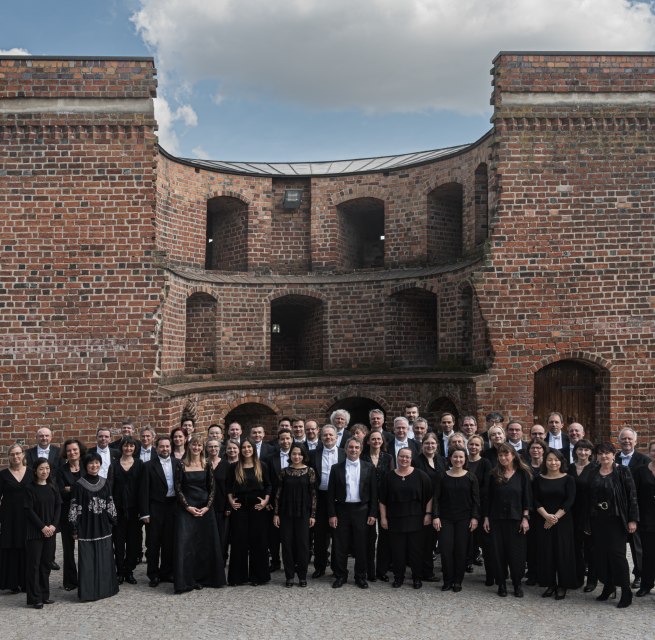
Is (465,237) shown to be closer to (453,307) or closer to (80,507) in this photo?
(453,307)

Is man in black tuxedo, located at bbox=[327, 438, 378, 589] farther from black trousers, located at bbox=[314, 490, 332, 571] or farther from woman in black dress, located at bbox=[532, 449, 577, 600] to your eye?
woman in black dress, located at bbox=[532, 449, 577, 600]

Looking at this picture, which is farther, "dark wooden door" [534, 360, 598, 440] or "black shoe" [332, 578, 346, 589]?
"dark wooden door" [534, 360, 598, 440]

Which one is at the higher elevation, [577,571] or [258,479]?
[258,479]

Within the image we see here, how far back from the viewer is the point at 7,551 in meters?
6.90

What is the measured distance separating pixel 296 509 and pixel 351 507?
587 millimetres

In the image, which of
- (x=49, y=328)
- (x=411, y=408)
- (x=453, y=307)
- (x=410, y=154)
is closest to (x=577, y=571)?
(x=411, y=408)

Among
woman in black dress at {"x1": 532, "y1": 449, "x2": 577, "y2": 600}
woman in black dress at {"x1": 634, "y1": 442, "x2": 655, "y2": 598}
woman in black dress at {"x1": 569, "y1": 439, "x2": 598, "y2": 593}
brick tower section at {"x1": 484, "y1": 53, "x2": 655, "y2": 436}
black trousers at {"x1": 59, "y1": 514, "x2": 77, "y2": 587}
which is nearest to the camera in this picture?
woman in black dress at {"x1": 634, "y1": 442, "x2": 655, "y2": 598}

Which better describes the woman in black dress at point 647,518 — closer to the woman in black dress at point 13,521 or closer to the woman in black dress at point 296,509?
the woman in black dress at point 296,509

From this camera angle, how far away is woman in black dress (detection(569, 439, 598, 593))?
6887mm

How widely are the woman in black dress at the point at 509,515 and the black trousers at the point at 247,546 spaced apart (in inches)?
92.5

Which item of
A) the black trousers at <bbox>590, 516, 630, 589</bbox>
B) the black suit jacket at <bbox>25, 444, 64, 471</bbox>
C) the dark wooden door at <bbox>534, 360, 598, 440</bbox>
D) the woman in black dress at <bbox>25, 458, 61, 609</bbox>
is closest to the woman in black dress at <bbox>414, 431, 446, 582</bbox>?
the black trousers at <bbox>590, 516, 630, 589</bbox>

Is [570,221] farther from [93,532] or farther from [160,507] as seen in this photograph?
[93,532]

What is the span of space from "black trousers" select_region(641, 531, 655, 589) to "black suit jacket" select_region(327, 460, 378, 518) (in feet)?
8.90

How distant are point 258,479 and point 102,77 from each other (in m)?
8.35
